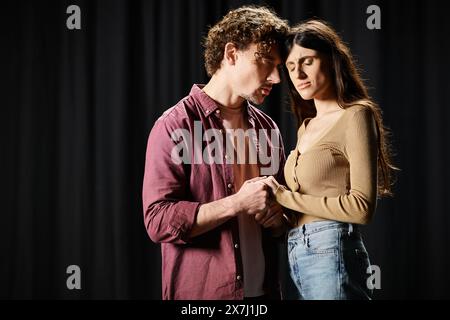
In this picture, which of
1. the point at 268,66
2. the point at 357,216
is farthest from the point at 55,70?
the point at 357,216

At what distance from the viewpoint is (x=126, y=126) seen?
2592mm

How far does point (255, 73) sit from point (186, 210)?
0.49 meters

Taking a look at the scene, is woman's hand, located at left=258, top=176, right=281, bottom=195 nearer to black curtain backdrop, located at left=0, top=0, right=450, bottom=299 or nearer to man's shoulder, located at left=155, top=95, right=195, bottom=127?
man's shoulder, located at left=155, top=95, right=195, bottom=127

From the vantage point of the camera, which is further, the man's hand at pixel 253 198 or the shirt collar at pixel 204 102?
the shirt collar at pixel 204 102

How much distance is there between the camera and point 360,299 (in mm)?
1471

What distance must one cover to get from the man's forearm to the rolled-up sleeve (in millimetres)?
18

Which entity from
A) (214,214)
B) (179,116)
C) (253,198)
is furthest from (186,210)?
(179,116)

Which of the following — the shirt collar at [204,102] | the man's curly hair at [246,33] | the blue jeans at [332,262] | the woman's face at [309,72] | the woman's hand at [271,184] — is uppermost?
the man's curly hair at [246,33]

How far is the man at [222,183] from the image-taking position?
1562 millimetres

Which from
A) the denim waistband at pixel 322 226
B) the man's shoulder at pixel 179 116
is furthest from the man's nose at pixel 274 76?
the denim waistband at pixel 322 226

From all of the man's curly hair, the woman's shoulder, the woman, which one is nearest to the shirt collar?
the man's curly hair

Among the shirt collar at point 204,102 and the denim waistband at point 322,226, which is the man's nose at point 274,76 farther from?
the denim waistband at point 322,226

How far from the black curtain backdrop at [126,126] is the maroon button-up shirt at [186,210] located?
0.95 m
